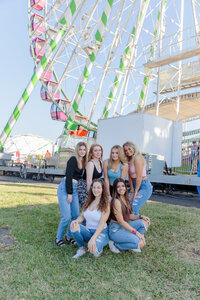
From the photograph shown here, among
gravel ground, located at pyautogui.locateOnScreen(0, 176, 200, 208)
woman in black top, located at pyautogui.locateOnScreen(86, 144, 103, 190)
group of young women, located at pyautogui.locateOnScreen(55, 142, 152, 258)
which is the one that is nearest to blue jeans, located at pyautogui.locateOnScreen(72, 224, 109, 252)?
group of young women, located at pyautogui.locateOnScreen(55, 142, 152, 258)

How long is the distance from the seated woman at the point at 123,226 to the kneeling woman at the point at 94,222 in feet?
0.39

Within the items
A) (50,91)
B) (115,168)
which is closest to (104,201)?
(115,168)

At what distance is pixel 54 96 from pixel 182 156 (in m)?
12.9

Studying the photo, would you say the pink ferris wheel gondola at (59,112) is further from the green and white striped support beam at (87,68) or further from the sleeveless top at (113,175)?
the sleeveless top at (113,175)

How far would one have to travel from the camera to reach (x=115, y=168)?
4.20 m

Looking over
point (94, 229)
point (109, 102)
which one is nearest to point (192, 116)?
point (109, 102)

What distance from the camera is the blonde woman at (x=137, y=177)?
14.1 ft

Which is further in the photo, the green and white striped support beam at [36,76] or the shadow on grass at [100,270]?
the green and white striped support beam at [36,76]

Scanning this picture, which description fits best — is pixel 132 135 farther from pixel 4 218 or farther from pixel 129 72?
pixel 129 72

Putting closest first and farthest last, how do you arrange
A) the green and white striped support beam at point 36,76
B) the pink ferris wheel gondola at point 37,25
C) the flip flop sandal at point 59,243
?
the flip flop sandal at point 59,243 → the green and white striped support beam at point 36,76 → the pink ferris wheel gondola at point 37,25

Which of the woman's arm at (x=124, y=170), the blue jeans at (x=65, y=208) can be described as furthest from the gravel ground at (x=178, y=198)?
the blue jeans at (x=65, y=208)

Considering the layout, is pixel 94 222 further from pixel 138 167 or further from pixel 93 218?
pixel 138 167

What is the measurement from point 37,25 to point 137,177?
824 inches

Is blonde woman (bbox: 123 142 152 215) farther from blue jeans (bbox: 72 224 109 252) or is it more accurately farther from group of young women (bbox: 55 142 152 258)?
blue jeans (bbox: 72 224 109 252)
